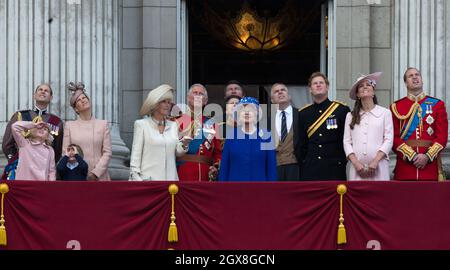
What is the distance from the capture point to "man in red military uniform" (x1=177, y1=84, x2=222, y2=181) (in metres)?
14.0

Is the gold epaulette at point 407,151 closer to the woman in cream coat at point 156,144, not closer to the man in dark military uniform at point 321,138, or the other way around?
the man in dark military uniform at point 321,138

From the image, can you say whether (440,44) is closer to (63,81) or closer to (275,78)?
(63,81)

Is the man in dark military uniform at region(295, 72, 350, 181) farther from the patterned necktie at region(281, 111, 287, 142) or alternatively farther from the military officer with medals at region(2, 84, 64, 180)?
the military officer with medals at region(2, 84, 64, 180)

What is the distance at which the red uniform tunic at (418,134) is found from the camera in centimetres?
1384

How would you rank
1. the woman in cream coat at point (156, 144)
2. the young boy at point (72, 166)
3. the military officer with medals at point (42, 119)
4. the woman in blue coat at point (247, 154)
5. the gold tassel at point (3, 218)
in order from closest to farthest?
1. the gold tassel at point (3, 218)
2. the woman in blue coat at point (247, 154)
3. the woman in cream coat at point (156, 144)
4. the young boy at point (72, 166)
5. the military officer with medals at point (42, 119)

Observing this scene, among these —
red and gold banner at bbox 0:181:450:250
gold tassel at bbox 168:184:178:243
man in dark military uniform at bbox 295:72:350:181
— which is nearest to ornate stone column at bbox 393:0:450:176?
man in dark military uniform at bbox 295:72:350:181

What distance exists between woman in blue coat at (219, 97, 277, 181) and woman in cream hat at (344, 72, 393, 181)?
3.03 ft

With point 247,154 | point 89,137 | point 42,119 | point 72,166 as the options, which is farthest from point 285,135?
point 42,119

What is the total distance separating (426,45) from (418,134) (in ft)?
9.52

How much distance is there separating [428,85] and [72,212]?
19.6ft

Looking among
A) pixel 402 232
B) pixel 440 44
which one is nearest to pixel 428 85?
pixel 440 44

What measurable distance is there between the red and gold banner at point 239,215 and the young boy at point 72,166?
0.93 m

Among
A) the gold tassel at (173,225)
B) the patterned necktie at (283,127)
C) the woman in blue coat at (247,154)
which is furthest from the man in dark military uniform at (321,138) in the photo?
the gold tassel at (173,225)

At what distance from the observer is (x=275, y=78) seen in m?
22.7
